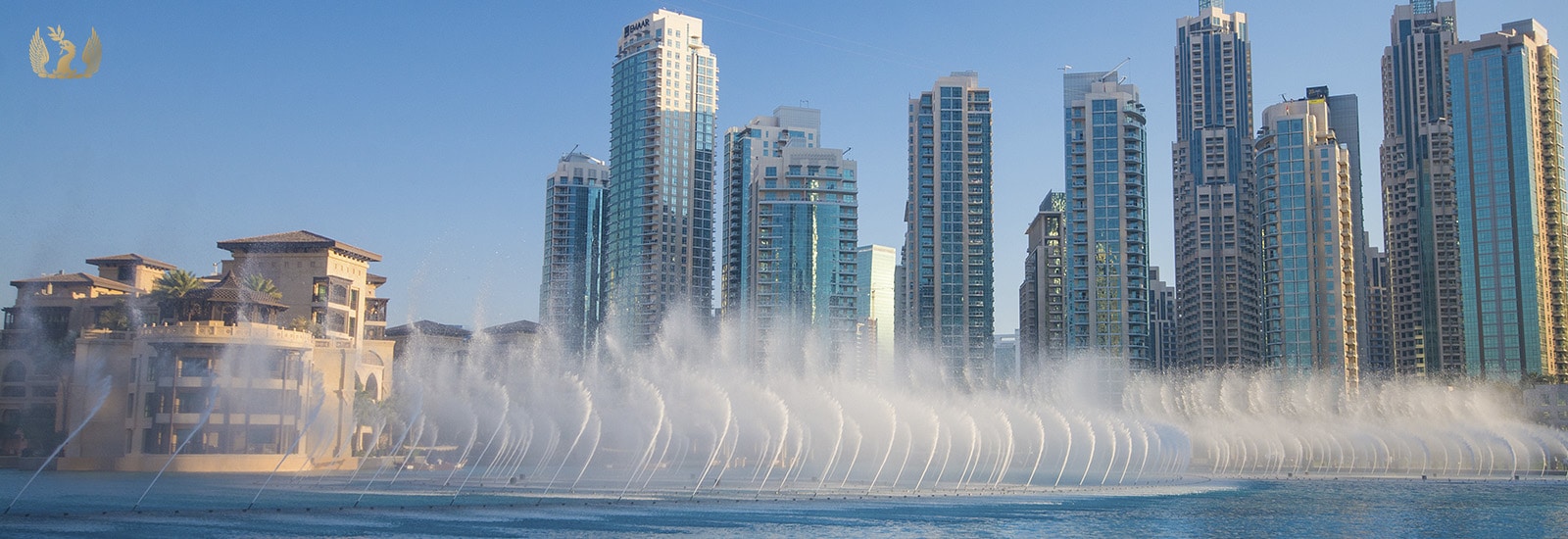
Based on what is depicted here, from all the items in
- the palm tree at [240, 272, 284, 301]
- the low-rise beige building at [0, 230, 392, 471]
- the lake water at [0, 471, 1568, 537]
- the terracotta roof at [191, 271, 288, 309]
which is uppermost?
the palm tree at [240, 272, 284, 301]

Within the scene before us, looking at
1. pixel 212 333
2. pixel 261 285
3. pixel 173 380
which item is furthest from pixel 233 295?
pixel 173 380

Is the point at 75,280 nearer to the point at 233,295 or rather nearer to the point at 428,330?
the point at 233,295

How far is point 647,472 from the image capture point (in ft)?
475

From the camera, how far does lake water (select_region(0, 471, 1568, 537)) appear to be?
73.8 metres

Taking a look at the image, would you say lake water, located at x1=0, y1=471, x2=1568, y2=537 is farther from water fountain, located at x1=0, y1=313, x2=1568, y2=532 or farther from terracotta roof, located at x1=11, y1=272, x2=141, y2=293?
terracotta roof, located at x1=11, y1=272, x2=141, y2=293

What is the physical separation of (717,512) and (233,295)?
61485mm

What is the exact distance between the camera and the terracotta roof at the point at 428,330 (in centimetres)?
18812

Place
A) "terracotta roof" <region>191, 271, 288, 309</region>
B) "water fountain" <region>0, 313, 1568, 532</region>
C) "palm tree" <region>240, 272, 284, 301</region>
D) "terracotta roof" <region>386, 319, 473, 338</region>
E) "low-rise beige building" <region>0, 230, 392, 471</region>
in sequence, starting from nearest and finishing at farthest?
1. "water fountain" <region>0, 313, 1568, 532</region>
2. "low-rise beige building" <region>0, 230, 392, 471</region>
3. "terracotta roof" <region>191, 271, 288, 309</region>
4. "palm tree" <region>240, 272, 284, 301</region>
5. "terracotta roof" <region>386, 319, 473, 338</region>

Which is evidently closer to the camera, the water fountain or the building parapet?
the water fountain

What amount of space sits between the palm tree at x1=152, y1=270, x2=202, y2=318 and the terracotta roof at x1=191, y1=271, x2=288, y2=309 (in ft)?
6.90

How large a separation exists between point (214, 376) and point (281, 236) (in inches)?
1161

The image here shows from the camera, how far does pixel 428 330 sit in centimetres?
19088

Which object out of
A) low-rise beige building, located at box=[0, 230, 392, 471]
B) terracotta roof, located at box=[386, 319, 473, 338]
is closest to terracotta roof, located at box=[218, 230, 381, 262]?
low-rise beige building, located at box=[0, 230, 392, 471]

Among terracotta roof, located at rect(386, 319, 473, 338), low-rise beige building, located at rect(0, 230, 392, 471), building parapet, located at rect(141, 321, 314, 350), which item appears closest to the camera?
low-rise beige building, located at rect(0, 230, 392, 471)
